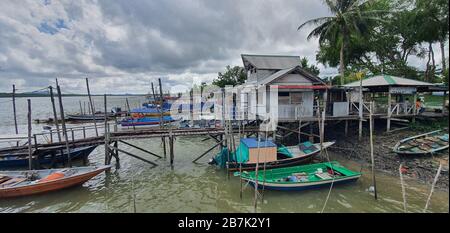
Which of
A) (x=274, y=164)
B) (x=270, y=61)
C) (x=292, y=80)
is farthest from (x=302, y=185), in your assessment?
(x=270, y=61)

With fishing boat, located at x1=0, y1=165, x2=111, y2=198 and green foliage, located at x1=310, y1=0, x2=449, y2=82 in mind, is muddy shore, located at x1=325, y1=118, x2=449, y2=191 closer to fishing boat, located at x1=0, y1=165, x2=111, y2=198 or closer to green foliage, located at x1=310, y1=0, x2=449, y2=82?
green foliage, located at x1=310, y1=0, x2=449, y2=82

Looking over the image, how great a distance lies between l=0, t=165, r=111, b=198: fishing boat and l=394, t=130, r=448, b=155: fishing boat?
692 inches

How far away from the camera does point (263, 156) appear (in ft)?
40.2

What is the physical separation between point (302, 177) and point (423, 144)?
8.13m

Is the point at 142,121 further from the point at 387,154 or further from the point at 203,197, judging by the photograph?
the point at 387,154

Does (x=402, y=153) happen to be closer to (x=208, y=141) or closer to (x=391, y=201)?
(x=391, y=201)

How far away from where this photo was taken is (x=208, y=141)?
22.4 metres

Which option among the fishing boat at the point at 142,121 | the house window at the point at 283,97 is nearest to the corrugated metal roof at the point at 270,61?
the house window at the point at 283,97

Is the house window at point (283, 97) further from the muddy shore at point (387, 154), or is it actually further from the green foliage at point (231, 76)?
the green foliage at point (231, 76)

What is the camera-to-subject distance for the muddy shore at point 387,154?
36.0 ft

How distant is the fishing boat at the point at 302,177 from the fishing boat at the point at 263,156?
96 centimetres

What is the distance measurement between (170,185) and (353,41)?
2915 cm

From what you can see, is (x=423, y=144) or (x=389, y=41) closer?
(x=423, y=144)
